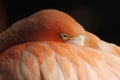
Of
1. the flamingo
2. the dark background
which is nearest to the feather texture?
the flamingo

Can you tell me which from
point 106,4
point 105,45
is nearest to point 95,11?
point 106,4

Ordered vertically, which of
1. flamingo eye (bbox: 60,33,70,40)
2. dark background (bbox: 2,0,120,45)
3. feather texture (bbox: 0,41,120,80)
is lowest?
dark background (bbox: 2,0,120,45)

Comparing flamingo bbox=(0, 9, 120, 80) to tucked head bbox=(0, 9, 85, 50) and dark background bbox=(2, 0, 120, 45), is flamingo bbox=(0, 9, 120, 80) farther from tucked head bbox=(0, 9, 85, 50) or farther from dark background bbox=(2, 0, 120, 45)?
dark background bbox=(2, 0, 120, 45)

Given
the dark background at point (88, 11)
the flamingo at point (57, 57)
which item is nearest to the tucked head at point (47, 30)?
the flamingo at point (57, 57)

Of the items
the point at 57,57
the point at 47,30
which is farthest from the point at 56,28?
the point at 57,57

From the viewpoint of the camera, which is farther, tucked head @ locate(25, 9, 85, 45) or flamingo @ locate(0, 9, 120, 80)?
tucked head @ locate(25, 9, 85, 45)

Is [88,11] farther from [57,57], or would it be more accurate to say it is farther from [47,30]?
[57,57]
